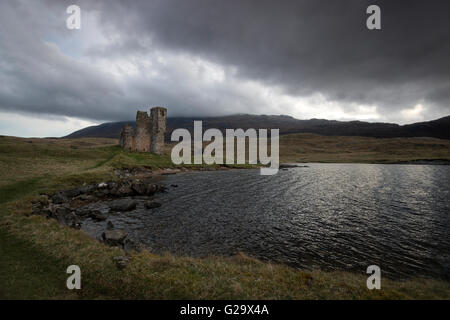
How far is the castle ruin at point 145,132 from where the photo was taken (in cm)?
7614

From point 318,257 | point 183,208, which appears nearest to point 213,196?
point 183,208

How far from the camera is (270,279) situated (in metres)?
11.5

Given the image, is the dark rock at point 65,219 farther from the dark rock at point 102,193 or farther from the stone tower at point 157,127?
the stone tower at point 157,127

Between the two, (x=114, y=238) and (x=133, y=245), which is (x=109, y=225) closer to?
(x=114, y=238)

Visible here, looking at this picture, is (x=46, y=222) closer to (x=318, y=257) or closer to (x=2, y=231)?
(x=2, y=231)

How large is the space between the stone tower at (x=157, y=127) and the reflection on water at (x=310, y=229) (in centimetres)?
4512

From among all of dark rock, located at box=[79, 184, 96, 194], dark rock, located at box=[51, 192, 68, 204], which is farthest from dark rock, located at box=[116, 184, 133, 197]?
dark rock, located at box=[51, 192, 68, 204]

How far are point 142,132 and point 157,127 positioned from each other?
580 cm

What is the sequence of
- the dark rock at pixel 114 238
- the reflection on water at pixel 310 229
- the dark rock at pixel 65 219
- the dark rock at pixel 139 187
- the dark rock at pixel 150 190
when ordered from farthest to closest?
the dark rock at pixel 150 190
the dark rock at pixel 139 187
the dark rock at pixel 65 219
the dark rock at pixel 114 238
the reflection on water at pixel 310 229

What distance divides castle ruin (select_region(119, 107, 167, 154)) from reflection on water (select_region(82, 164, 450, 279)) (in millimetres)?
45507

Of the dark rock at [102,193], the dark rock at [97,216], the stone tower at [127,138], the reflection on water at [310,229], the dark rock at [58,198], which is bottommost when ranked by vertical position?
the reflection on water at [310,229]

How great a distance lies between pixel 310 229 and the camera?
2269cm

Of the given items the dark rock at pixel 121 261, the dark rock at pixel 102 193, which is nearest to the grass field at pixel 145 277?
the dark rock at pixel 121 261

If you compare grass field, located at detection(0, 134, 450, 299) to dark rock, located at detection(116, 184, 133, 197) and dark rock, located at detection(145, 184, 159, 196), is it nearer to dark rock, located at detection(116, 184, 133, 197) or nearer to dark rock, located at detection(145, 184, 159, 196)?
dark rock, located at detection(116, 184, 133, 197)
